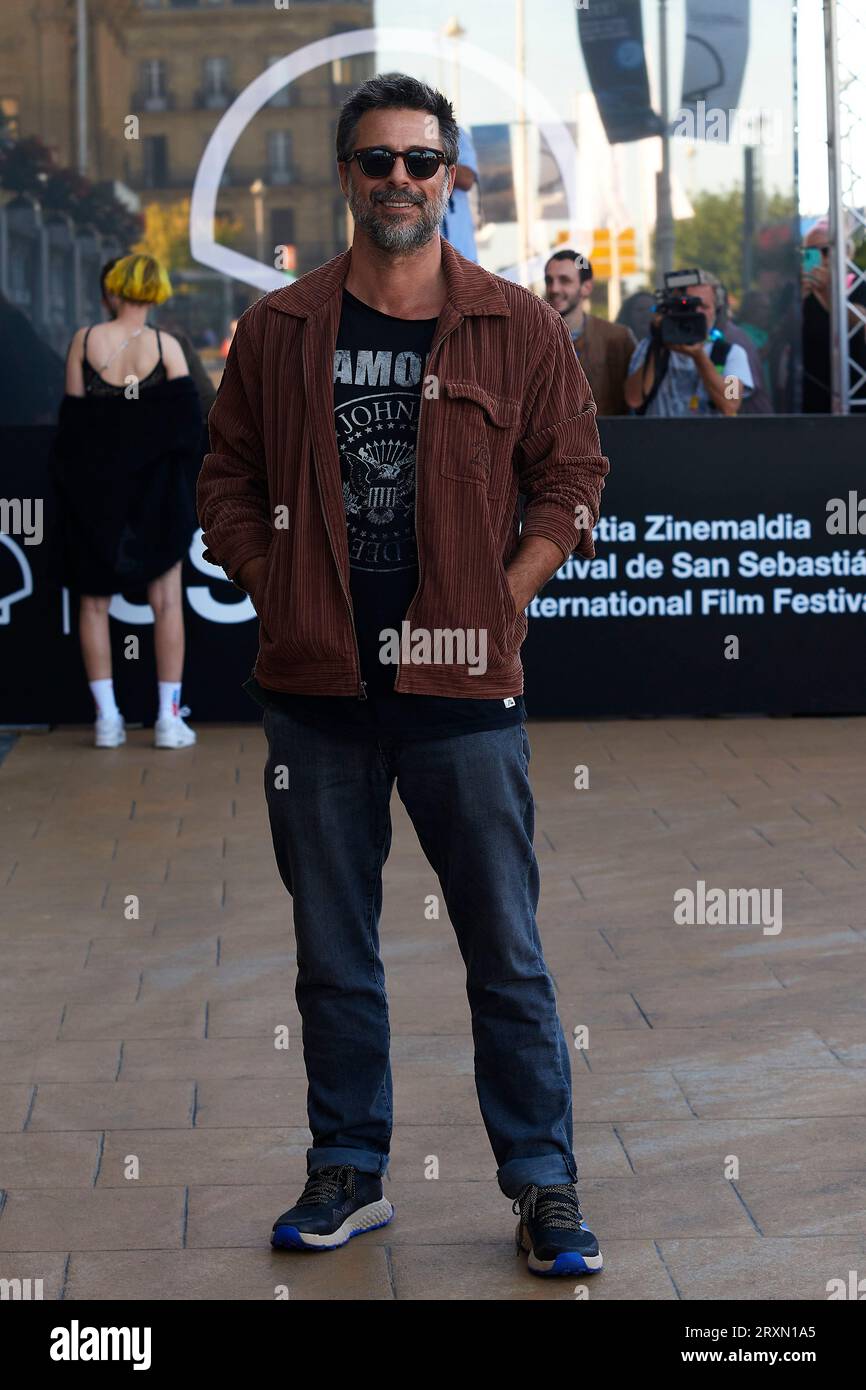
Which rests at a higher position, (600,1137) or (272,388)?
(272,388)

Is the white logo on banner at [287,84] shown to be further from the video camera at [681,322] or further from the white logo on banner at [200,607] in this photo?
the white logo on banner at [200,607]

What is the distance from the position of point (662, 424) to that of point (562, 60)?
13.8 feet

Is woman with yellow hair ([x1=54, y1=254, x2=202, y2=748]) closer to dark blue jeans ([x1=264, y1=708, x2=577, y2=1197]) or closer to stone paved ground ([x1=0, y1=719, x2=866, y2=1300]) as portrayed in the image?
stone paved ground ([x1=0, y1=719, x2=866, y2=1300])

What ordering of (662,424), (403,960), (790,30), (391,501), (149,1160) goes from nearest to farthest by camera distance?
(391,501) < (149,1160) < (403,960) < (662,424) < (790,30)

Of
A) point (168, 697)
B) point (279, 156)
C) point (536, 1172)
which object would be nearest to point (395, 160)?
point (536, 1172)

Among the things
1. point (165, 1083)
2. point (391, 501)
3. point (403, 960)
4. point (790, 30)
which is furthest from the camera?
point (790, 30)

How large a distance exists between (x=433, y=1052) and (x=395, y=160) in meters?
2.06

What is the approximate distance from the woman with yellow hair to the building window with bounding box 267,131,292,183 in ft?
13.6

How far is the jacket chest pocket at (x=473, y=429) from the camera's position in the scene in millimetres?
3217

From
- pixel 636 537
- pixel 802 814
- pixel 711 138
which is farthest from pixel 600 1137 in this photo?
pixel 711 138

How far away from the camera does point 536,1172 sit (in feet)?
11.0

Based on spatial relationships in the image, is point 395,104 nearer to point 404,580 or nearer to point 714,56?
point 404,580

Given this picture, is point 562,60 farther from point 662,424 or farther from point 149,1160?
point 149,1160

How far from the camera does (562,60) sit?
39.2ft
